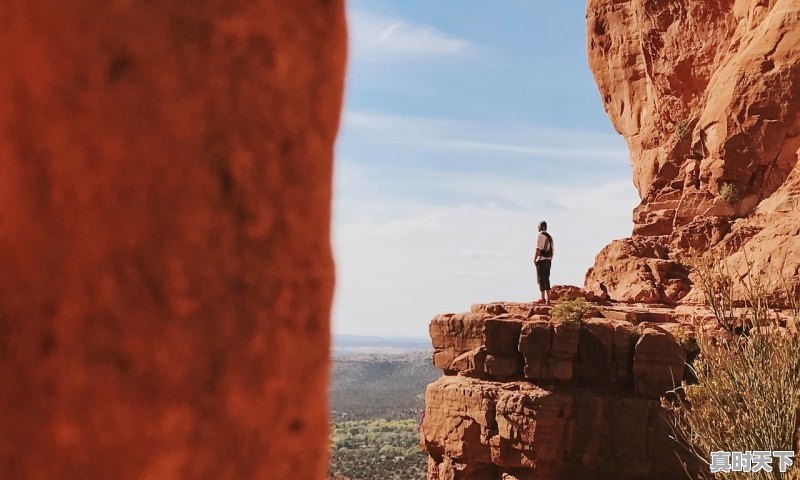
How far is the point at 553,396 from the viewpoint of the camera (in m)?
16.1

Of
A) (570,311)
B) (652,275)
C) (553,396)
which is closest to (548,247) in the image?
(570,311)

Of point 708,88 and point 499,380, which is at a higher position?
point 708,88

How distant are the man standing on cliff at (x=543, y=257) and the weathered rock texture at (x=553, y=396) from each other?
0.83 meters

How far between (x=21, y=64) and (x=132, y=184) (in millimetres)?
349

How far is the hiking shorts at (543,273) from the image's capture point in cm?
1704

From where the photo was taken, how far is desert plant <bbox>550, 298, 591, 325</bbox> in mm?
16938

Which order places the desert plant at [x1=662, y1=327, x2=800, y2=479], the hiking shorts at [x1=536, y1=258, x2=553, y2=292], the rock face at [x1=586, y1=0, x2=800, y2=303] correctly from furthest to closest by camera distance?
the rock face at [x1=586, y1=0, x2=800, y2=303] < the hiking shorts at [x1=536, y1=258, x2=553, y2=292] < the desert plant at [x1=662, y1=327, x2=800, y2=479]

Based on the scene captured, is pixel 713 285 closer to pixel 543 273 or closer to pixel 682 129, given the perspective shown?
pixel 543 273

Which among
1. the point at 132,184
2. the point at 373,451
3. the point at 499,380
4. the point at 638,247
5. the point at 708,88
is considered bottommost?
the point at 373,451

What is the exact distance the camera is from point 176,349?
5.67 ft

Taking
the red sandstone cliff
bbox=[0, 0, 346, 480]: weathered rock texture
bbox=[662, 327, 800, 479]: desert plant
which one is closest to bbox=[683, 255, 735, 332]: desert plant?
bbox=[662, 327, 800, 479]: desert plant

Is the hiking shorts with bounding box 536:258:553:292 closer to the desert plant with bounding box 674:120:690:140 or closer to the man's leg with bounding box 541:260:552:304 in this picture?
the man's leg with bounding box 541:260:552:304

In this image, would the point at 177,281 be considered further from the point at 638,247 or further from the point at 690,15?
the point at 690,15

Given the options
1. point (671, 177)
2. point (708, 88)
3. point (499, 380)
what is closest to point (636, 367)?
point (499, 380)
